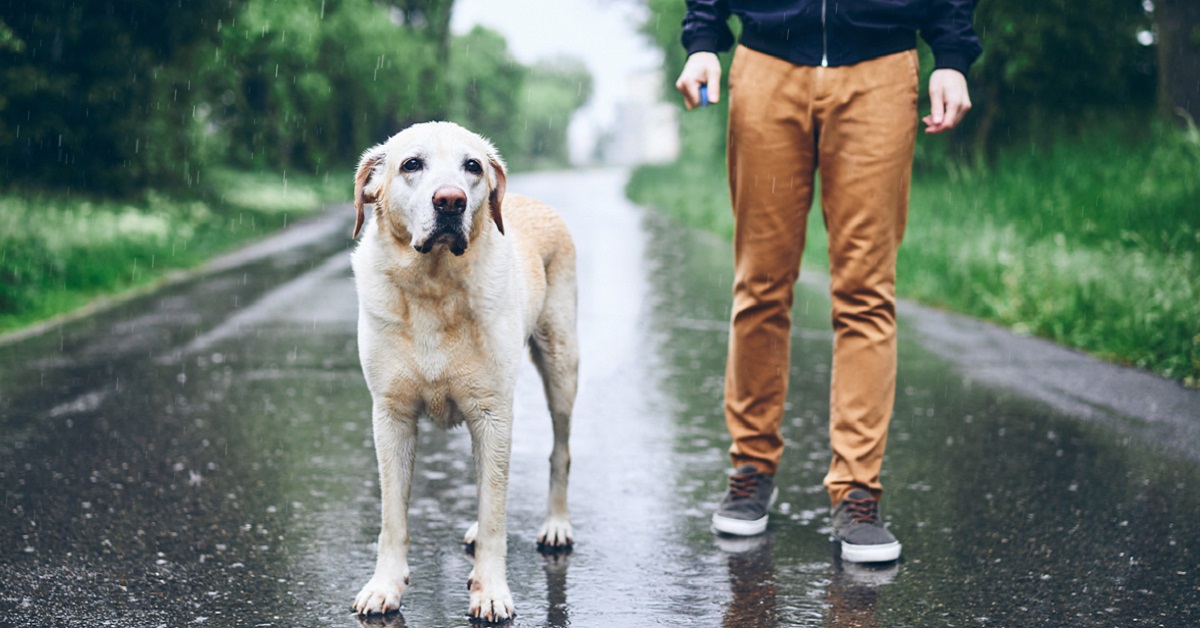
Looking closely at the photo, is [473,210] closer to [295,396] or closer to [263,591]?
[263,591]

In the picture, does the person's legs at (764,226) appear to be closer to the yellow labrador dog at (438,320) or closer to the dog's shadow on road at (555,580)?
the dog's shadow on road at (555,580)

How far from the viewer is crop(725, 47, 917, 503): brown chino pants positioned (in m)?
4.07

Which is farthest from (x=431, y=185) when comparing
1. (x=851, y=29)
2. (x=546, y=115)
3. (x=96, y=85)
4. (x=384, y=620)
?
(x=546, y=115)

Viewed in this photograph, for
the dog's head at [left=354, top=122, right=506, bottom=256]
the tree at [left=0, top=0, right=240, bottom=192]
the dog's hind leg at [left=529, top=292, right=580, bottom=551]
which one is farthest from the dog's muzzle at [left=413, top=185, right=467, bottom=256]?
the tree at [left=0, top=0, right=240, bottom=192]

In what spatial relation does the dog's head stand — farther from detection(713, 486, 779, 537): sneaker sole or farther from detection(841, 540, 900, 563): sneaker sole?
detection(841, 540, 900, 563): sneaker sole

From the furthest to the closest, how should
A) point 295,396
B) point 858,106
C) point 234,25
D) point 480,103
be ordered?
1. point 480,103
2. point 234,25
3. point 295,396
4. point 858,106

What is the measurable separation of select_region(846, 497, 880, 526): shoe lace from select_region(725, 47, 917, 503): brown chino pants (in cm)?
6

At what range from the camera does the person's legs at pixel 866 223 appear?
160 inches

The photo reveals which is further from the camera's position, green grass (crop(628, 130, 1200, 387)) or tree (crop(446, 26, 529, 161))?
tree (crop(446, 26, 529, 161))

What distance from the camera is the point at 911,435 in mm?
5820

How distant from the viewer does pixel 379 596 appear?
344cm

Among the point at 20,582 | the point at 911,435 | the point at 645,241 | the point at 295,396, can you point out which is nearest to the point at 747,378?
the point at 911,435

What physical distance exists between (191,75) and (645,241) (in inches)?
378

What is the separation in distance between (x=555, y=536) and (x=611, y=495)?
2.41 feet
